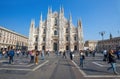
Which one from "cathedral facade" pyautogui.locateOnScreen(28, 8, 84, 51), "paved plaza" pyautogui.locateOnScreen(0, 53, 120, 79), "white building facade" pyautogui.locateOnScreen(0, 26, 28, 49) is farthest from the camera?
"cathedral facade" pyautogui.locateOnScreen(28, 8, 84, 51)

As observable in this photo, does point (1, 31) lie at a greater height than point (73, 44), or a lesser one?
greater

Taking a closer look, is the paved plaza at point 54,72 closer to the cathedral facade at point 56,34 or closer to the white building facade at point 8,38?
the cathedral facade at point 56,34

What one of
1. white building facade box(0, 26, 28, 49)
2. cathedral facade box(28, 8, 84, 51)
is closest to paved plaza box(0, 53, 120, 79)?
cathedral facade box(28, 8, 84, 51)

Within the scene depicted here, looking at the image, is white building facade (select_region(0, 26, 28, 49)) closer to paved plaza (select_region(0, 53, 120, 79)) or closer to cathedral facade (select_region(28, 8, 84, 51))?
cathedral facade (select_region(28, 8, 84, 51))

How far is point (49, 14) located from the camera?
174 feet

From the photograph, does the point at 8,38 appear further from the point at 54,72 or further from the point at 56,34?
the point at 54,72

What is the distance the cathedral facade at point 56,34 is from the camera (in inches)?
1994

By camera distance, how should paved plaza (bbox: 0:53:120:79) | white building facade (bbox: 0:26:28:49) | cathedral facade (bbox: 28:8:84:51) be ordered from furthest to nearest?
cathedral facade (bbox: 28:8:84:51)
white building facade (bbox: 0:26:28:49)
paved plaza (bbox: 0:53:120:79)

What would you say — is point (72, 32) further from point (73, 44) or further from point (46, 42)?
point (46, 42)

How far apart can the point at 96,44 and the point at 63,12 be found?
176 ft

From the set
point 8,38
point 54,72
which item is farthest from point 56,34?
point 54,72

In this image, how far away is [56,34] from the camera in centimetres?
5300

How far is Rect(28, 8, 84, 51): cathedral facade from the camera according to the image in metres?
50.7

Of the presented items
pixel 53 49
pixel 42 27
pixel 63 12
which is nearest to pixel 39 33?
pixel 42 27
